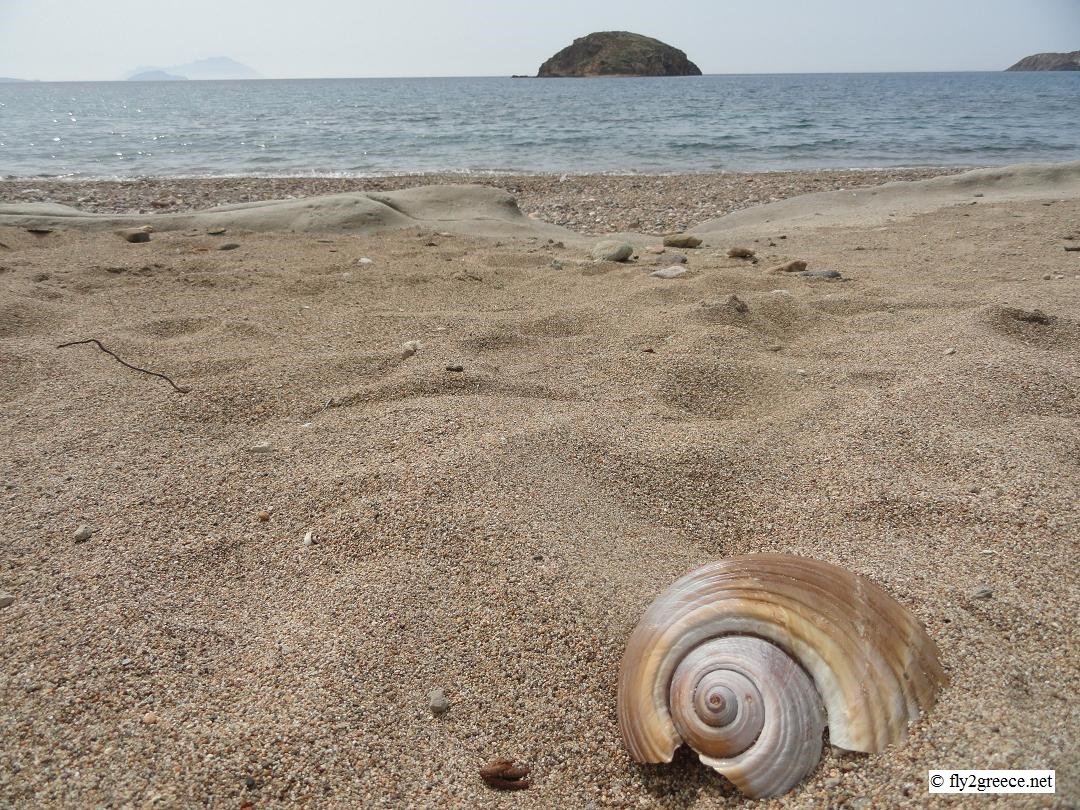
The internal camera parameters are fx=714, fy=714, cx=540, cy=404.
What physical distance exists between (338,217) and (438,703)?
5728 millimetres

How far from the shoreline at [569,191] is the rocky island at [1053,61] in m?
142

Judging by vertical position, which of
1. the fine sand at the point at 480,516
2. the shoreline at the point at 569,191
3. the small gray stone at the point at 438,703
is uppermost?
the shoreline at the point at 569,191

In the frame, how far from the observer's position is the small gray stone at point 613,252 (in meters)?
5.20

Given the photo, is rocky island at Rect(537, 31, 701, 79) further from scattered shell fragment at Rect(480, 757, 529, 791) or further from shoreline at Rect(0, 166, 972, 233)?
scattered shell fragment at Rect(480, 757, 529, 791)

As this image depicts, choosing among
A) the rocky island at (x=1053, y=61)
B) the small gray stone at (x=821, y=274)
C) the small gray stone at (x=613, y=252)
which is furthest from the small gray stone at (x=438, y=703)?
the rocky island at (x=1053, y=61)

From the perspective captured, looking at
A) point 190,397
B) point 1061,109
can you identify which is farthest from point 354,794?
point 1061,109

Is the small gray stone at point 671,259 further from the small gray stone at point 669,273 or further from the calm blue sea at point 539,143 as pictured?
the calm blue sea at point 539,143

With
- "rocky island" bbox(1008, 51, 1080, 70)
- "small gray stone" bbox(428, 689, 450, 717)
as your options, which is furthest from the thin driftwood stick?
"rocky island" bbox(1008, 51, 1080, 70)

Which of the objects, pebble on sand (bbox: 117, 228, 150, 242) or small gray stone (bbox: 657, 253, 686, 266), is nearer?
small gray stone (bbox: 657, 253, 686, 266)

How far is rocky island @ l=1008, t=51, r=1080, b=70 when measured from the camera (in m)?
117

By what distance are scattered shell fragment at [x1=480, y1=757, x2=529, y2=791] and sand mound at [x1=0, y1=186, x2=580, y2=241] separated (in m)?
5.53

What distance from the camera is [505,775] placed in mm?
1334

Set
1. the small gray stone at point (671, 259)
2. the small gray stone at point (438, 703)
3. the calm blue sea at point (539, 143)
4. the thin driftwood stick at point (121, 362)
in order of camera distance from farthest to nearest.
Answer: the calm blue sea at point (539, 143), the small gray stone at point (671, 259), the thin driftwood stick at point (121, 362), the small gray stone at point (438, 703)

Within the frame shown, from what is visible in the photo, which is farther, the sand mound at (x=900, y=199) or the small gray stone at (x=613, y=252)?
the sand mound at (x=900, y=199)
